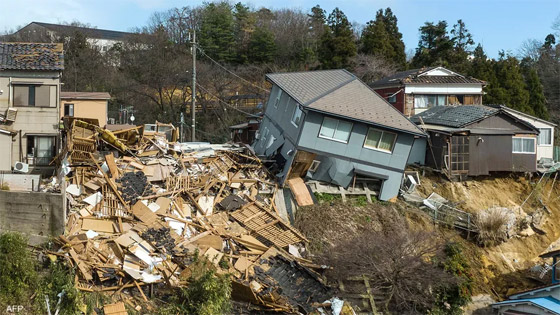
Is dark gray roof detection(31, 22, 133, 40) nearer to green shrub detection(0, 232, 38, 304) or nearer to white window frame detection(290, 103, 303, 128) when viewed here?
white window frame detection(290, 103, 303, 128)

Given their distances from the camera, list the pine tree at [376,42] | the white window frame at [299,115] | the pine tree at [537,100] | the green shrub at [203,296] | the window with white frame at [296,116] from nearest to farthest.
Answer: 1. the green shrub at [203,296]
2. the white window frame at [299,115]
3. the window with white frame at [296,116]
4. the pine tree at [537,100]
5. the pine tree at [376,42]

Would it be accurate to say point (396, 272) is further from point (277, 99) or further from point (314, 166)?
point (277, 99)

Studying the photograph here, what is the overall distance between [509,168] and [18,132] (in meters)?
20.1

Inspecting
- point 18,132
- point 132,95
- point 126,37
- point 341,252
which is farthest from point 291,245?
point 126,37

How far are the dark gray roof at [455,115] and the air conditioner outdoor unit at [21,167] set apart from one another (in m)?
16.7

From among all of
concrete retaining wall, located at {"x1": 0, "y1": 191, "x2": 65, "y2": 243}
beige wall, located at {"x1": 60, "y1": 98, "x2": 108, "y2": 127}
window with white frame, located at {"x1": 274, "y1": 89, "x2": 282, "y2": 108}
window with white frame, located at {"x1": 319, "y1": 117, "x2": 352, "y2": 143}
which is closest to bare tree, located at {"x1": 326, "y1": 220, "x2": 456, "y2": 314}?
window with white frame, located at {"x1": 319, "y1": 117, "x2": 352, "y2": 143}

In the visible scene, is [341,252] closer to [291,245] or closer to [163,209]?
[291,245]

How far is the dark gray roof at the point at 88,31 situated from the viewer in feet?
146

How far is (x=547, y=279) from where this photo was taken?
21375 millimetres

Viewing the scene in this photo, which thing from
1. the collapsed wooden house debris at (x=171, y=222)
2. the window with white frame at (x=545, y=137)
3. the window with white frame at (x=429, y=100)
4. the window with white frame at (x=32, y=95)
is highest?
the window with white frame at (x=429, y=100)

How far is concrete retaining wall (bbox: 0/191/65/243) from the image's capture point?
690 inches

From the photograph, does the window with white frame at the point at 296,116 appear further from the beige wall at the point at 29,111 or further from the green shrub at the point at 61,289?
the green shrub at the point at 61,289

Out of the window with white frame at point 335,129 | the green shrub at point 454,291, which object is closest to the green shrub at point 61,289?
the green shrub at point 454,291

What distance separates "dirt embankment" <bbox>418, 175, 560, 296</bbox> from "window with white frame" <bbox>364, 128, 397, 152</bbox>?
264 cm
